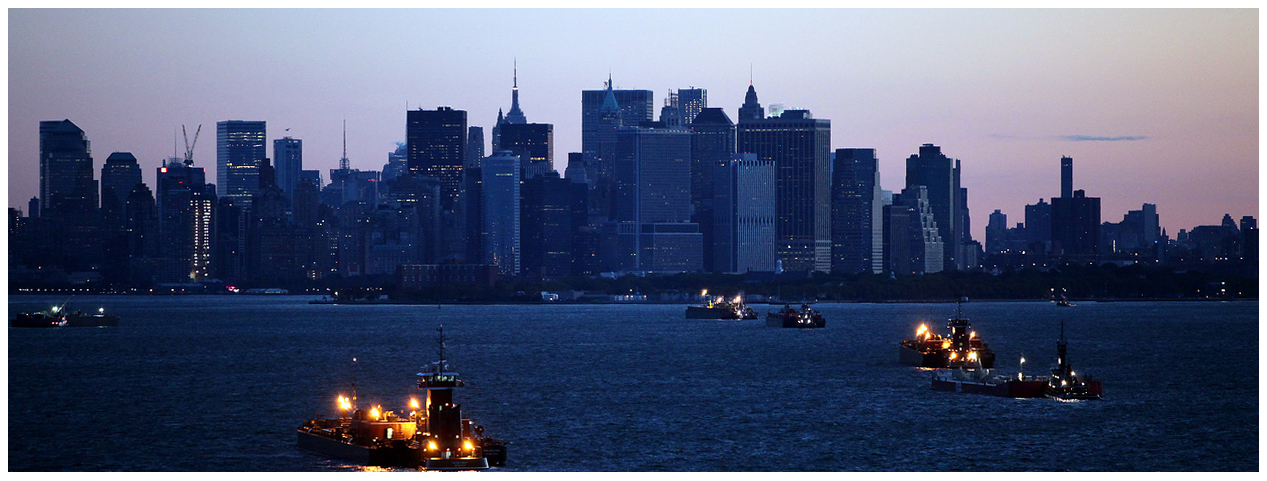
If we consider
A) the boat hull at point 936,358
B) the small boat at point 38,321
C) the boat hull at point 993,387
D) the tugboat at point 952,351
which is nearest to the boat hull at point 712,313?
the small boat at point 38,321

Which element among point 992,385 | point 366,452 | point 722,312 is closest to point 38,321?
point 722,312

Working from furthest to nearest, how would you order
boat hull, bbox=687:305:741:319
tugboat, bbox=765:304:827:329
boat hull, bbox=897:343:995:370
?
1. boat hull, bbox=687:305:741:319
2. tugboat, bbox=765:304:827:329
3. boat hull, bbox=897:343:995:370

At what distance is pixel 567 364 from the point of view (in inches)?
3489

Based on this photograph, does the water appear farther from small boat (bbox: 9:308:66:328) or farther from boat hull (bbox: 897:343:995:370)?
small boat (bbox: 9:308:66:328)

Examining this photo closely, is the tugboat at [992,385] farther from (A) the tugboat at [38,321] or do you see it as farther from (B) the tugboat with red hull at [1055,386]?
(A) the tugboat at [38,321]

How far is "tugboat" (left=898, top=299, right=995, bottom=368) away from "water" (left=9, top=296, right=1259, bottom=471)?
1651 mm

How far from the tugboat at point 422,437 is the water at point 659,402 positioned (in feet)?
2.69

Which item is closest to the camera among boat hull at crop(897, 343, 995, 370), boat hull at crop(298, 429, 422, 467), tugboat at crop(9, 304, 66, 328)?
boat hull at crop(298, 429, 422, 467)

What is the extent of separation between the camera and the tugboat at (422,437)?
35438mm

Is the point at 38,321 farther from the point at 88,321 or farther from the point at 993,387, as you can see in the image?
the point at 993,387

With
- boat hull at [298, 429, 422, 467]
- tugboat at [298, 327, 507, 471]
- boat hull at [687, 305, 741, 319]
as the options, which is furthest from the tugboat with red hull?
boat hull at [687, 305, 741, 319]

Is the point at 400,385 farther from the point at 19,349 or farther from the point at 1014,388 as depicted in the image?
the point at 19,349

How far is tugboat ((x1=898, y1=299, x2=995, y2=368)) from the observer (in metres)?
82.4

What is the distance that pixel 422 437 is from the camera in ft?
121
